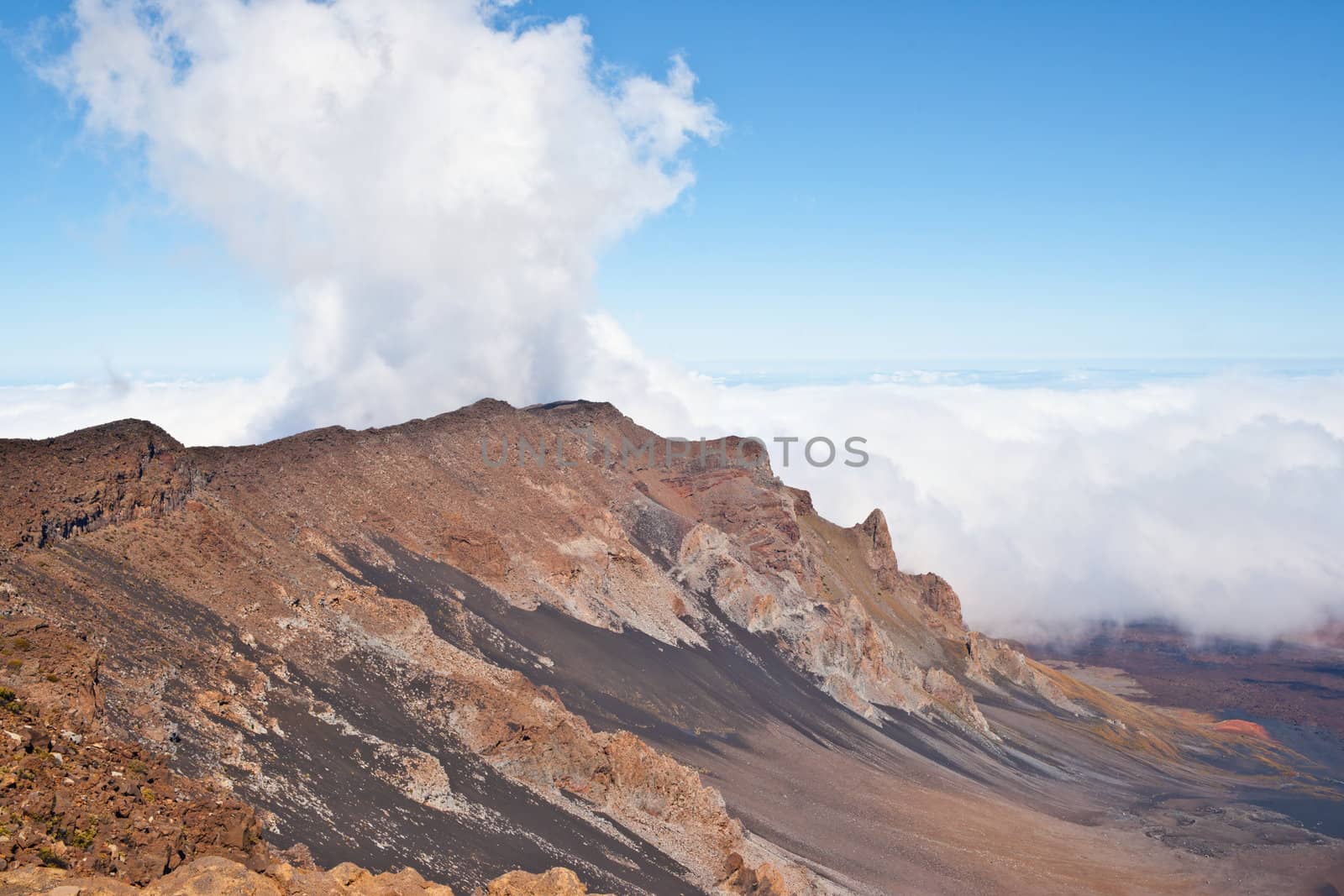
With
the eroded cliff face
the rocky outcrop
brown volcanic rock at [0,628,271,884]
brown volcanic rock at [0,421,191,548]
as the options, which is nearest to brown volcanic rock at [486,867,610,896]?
the eroded cliff face

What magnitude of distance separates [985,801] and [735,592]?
29.7 meters

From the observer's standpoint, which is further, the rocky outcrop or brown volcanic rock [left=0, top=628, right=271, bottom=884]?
brown volcanic rock [left=0, top=628, right=271, bottom=884]

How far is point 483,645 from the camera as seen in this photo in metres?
58.4

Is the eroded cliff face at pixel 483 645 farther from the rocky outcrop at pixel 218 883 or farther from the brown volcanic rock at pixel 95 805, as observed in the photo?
the rocky outcrop at pixel 218 883

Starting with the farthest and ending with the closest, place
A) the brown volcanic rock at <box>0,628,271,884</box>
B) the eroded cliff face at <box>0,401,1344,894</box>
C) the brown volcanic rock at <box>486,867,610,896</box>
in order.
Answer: the eroded cliff face at <box>0,401,1344,894</box> → the brown volcanic rock at <box>486,867,610,896</box> → the brown volcanic rock at <box>0,628,271,884</box>

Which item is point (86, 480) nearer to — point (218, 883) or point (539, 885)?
point (539, 885)

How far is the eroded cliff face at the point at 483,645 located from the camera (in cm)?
3369

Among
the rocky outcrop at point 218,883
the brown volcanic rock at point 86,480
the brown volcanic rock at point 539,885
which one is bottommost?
the brown volcanic rock at point 539,885

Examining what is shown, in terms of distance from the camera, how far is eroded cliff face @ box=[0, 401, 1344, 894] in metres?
33.7

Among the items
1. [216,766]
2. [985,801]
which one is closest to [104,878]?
[216,766]

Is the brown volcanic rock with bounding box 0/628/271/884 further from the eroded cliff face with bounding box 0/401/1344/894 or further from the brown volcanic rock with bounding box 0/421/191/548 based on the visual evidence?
the brown volcanic rock with bounding box 0/421/191/548

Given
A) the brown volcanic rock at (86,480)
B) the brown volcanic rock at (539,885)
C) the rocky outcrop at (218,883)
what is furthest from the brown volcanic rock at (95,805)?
the brown volcanic rock at (86,480)

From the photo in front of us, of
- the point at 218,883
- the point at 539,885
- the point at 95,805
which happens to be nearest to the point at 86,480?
the point at 95,805

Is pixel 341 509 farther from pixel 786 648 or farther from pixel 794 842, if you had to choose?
pixel 786 648
